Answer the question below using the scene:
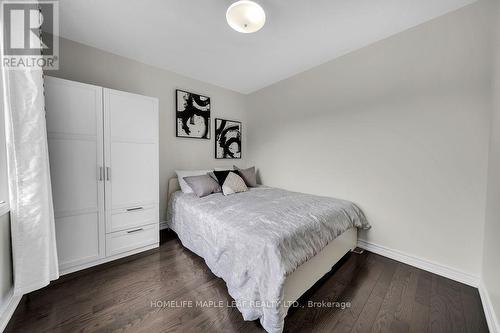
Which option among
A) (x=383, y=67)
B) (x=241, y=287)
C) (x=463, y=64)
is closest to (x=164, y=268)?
(x=241, y=287)

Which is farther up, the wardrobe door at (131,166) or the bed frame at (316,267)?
the wardrobe door at (131,166)

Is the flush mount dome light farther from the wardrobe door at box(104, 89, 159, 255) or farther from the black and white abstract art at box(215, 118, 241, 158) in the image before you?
the black and white abstract art at box(215, 118, 241, 158)

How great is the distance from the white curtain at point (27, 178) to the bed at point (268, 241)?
117cm

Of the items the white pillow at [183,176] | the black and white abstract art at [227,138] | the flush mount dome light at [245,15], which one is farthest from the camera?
the black and white abstract art at [227,138]

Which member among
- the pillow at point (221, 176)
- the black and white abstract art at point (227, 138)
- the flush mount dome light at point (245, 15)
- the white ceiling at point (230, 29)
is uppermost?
the white ceiling at point (230, 29)

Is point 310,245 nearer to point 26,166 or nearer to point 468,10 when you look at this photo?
point 26,166

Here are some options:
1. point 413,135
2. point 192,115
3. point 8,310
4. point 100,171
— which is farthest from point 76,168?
point 413,135

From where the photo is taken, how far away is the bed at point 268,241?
1.19 metres

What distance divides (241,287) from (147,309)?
738mm

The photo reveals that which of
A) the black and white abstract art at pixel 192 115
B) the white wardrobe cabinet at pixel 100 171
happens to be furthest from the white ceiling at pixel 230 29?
the white wardrobe cabinet at pixel 100 171

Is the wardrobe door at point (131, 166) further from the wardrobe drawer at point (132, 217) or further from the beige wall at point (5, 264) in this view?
the beige wall at point (5, 264)

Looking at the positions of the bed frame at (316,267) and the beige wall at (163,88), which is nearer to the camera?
the bed frame at (316,267)

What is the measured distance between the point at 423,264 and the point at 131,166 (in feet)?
10.9

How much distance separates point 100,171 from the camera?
73.5 inches
